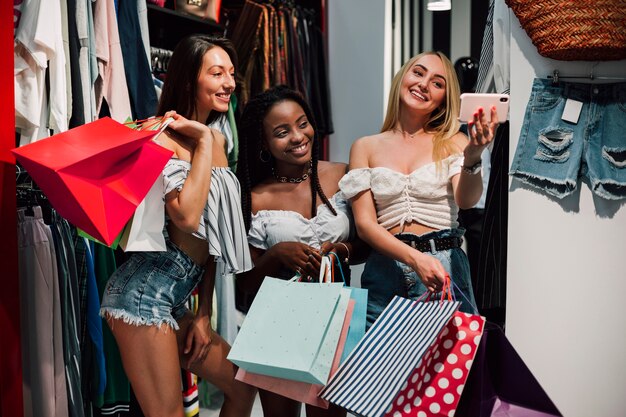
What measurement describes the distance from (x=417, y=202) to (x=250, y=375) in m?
0.80

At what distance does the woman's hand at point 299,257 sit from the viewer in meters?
2.39

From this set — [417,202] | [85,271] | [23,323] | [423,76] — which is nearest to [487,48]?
[423,76]

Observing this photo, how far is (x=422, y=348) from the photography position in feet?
6.05

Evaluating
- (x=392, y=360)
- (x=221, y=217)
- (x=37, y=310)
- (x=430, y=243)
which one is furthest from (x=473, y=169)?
(x=37, y=310)

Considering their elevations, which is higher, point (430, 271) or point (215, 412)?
point (430, 271)

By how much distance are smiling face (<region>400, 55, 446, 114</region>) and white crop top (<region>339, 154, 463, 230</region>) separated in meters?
0.21

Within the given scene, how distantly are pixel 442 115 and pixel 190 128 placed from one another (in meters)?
0.89

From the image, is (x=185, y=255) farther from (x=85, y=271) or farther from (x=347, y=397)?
(x=85, y=271)

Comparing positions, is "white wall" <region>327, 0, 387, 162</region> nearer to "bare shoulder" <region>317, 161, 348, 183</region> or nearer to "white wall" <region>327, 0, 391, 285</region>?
"white wall" <region>327, 0, 391, 285</region>

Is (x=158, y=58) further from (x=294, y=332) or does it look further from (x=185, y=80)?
(x=294, y=332)

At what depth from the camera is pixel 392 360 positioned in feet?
6.23

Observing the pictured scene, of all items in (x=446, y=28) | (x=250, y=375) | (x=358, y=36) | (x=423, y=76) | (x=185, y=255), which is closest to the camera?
(x=250, y=375)

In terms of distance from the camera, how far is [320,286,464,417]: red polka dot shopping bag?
186 cm

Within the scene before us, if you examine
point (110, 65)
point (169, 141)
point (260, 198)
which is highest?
point (110, 65)
